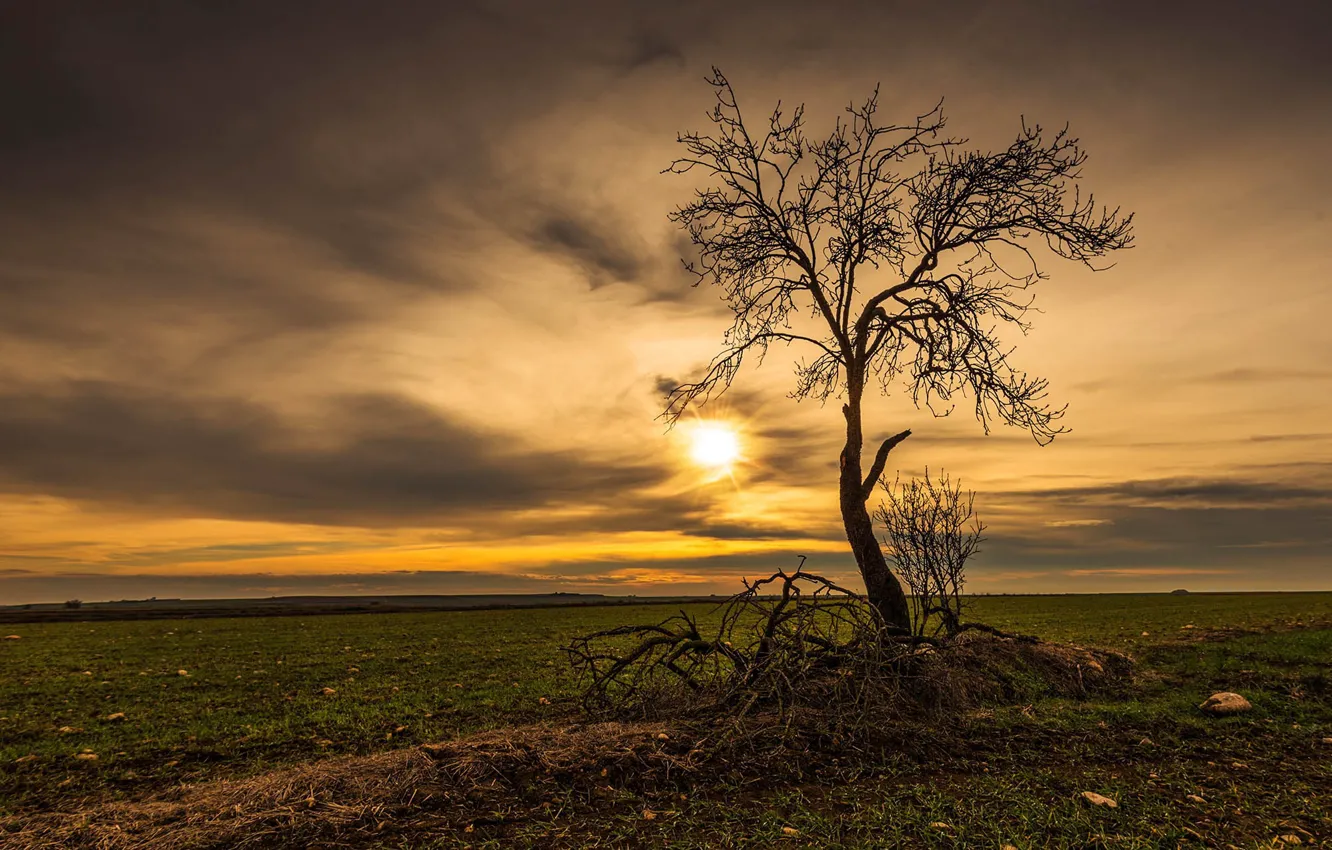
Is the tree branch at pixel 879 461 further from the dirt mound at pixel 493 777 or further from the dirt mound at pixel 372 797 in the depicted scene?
the dirt mound at pixel 372 797

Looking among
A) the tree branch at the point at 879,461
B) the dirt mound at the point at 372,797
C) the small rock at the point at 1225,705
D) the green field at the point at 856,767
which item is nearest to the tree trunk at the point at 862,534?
the tree branch at the point at 879,461

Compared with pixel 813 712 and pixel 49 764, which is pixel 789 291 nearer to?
pixel 813 712

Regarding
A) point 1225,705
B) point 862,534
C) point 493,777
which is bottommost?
point 1225,705

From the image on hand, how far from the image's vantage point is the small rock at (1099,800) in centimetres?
586

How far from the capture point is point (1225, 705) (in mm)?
9531

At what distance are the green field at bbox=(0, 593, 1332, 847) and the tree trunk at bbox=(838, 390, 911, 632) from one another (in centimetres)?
221

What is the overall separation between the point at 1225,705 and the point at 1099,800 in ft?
18.7

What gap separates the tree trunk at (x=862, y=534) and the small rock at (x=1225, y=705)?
431 cm

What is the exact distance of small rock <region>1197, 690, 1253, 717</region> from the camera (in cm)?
949

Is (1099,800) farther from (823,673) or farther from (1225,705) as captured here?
(1225,705)

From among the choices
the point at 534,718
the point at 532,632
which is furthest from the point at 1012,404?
the point at 532,632

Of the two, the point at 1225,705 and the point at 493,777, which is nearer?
the point at 493,777

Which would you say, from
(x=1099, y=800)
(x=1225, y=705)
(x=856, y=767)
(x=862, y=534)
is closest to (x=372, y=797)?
(x=856, y=767)

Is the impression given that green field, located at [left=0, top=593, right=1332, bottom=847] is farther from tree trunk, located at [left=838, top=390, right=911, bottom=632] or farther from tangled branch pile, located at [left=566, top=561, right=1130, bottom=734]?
tree trunk, located at [left=838, top=390, right=911, bottom=632]
